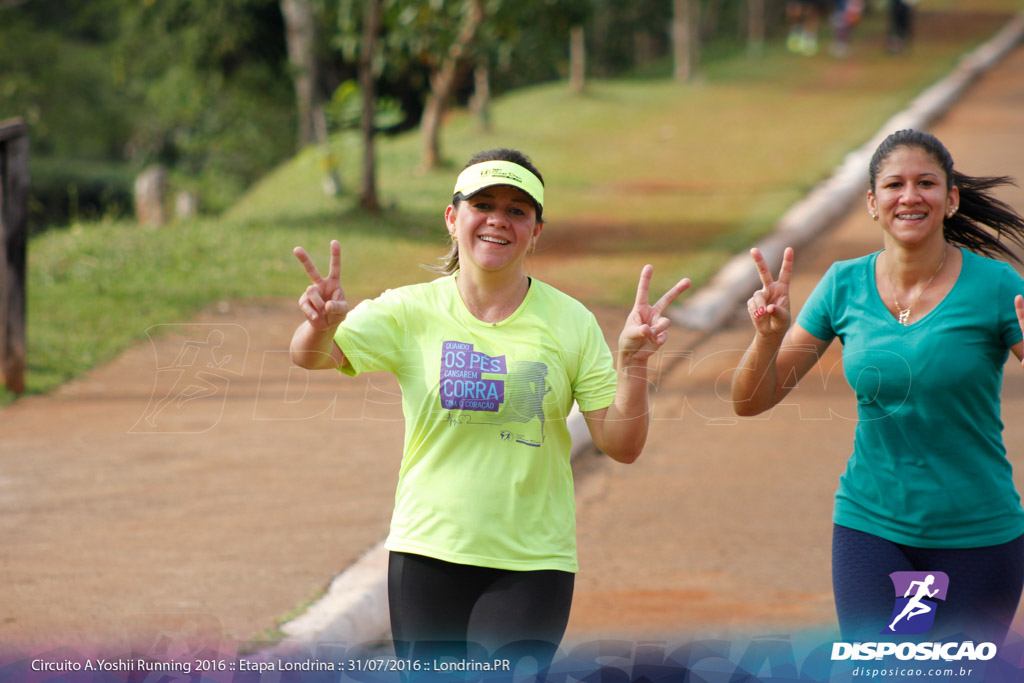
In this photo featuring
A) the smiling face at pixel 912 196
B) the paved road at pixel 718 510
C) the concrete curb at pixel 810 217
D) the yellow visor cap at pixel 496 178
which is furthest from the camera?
the concrete curb at pixel 810 217

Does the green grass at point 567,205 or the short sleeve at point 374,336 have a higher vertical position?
the short sleeve at point 374,336

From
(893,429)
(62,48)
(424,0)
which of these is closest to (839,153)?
(424,0)

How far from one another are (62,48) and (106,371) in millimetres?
25697

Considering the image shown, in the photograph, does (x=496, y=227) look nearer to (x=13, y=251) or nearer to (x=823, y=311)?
(x=823, y=311)

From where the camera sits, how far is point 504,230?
121 inches

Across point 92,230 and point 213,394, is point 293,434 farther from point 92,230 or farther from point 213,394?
point 92,230

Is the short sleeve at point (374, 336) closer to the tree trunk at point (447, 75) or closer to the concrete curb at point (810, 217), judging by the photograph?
the concrete curb at point (810, 217)

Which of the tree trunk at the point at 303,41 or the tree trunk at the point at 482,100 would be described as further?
the tree trunk at the point at 303,41

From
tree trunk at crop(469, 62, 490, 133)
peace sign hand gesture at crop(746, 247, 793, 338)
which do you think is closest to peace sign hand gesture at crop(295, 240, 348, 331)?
peace sign hand gesture at crop(746, 247, 793, 338)

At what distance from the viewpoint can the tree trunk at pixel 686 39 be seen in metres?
24.7

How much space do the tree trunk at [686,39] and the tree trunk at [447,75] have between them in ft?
29.6

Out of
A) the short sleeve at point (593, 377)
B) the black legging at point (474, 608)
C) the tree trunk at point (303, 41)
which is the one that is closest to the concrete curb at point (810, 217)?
the short sleeve at point (593, 377)

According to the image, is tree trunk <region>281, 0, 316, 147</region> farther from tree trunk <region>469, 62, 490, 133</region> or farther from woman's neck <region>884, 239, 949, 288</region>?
woman's neck <region>884, 239, 949, 288</region>

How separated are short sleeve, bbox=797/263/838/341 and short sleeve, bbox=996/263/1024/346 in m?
0.45
